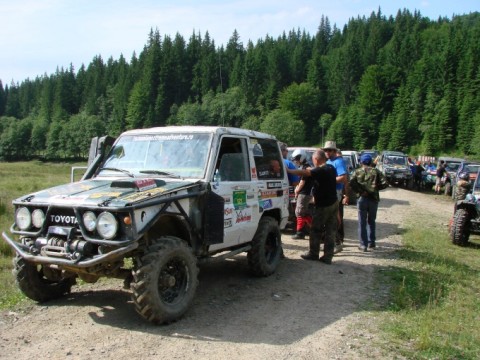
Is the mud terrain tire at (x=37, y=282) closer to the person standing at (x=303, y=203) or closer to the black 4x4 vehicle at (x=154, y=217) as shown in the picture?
the black 4x4 vehicle at (x=154, y=217)

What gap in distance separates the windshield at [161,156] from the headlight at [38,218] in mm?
1220

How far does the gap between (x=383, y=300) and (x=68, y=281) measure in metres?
4.23

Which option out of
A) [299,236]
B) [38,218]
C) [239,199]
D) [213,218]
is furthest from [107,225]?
[299,236]

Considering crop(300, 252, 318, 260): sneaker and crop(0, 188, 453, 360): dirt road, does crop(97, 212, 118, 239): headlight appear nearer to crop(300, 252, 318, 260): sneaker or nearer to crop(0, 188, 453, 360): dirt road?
crop(0, 188, 453, 360): dirt road

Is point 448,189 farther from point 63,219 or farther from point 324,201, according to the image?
point 63,219

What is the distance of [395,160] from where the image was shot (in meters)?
27.6

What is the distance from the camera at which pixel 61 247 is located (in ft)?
16.0

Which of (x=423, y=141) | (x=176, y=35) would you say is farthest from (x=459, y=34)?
(x=176, y=35)

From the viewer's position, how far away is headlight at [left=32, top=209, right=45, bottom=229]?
516 cm

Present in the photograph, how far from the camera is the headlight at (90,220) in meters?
4.80

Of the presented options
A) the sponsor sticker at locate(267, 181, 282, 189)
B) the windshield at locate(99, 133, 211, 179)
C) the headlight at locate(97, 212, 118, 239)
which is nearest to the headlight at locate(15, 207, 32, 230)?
the headlight at locate(97, 212, 118, 239)

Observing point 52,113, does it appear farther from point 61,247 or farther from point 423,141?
point 61,247

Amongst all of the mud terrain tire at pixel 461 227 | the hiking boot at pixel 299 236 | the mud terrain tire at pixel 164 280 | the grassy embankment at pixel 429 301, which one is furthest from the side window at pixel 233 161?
the mud terrain tire at pixel 461 227

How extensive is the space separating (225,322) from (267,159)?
294cm
